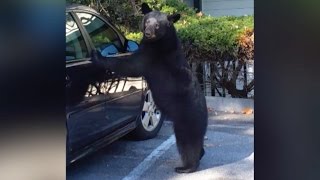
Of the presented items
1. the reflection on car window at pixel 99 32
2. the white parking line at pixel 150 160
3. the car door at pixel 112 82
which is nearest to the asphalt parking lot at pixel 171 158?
the white parking line at pixel 150 160

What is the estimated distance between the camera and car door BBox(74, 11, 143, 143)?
10.6ft

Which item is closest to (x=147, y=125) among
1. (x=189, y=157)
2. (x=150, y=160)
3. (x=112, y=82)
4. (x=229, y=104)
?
(x=150, y=160)

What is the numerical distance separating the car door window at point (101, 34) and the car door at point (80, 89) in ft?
0.40

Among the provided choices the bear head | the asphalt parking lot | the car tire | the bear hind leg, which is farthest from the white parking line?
the bear head

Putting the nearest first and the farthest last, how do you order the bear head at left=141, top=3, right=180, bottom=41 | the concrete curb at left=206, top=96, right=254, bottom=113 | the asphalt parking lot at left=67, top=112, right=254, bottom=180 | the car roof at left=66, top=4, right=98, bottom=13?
the bear head at left=141, top=3, right=180, bottom=41 < the car roof at left=66, top=4, right=98, bottom=13 < the asphalt parking lot at left=67, top=112, right=254, bottom=180 < the concrete curb at left=206, top=96, right=254, bottom=113

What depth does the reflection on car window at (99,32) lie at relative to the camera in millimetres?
3293

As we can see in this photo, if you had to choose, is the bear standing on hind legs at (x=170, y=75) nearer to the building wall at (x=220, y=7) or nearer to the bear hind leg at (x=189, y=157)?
the bear hind leg at (x=189, y=157)

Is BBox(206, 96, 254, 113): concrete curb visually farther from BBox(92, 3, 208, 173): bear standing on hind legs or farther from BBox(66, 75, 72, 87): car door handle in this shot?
BBox(66, 75, 72, 87): car door handle

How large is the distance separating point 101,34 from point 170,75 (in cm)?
86

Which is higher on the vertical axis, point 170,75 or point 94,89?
point 170,75

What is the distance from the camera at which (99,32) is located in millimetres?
3479

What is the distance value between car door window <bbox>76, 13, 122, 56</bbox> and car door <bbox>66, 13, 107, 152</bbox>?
0.40 feet

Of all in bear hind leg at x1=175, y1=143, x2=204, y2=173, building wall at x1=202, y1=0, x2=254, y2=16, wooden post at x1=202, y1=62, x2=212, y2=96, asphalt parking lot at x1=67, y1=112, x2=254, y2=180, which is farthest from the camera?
building wall at x1=202, y1=0, x2=254, y2=16

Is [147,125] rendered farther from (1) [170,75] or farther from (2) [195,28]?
(1) [170,75]
